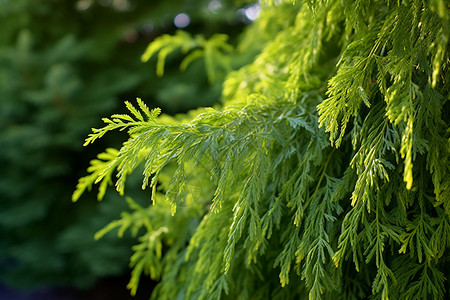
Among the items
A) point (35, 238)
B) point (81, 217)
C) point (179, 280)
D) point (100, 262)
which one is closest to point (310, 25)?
point (179, 280)

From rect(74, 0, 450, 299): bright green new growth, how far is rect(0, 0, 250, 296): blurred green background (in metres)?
3.30

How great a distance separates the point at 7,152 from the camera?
5.40 meters

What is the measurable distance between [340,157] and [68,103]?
4.68 meters

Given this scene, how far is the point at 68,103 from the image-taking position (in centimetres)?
546

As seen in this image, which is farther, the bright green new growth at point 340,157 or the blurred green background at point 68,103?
the blurred green background at point 68,103

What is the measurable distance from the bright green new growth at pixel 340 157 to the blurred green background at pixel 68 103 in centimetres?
330

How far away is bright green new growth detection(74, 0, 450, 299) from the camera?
135 cm

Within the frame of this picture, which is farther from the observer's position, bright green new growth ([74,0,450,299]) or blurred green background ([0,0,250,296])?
blurred green background ([0,0,250,296])

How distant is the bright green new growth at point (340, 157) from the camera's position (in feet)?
4.44

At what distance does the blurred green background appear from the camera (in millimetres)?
5293

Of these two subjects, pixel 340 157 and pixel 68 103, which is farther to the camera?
pixel 68 103

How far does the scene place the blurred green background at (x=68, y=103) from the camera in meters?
5.29

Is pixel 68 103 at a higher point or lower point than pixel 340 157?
higher

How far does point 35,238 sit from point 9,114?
1898 mm
